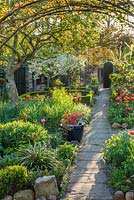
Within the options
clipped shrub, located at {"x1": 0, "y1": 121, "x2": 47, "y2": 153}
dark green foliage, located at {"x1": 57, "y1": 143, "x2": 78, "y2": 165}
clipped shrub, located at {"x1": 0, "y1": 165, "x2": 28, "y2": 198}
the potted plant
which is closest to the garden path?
dark green foliage, located at {"x1": 57, "y1": 143, "x2": 78, "y2": 165}

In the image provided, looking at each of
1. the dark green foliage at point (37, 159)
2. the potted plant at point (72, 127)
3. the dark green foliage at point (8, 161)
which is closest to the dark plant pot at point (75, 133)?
the potted plant at point (72, 127)

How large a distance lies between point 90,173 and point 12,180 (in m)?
1.36

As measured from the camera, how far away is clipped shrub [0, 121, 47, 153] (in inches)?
220

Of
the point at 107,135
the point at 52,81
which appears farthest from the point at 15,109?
the point at 52,81

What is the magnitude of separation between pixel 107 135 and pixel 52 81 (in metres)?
10.0

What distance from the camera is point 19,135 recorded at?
18.6 ft

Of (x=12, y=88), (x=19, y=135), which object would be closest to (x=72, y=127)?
(x=19, y=135)

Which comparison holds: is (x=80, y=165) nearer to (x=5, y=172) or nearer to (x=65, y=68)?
(x=5, y=172)

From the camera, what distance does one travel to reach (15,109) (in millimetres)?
8328

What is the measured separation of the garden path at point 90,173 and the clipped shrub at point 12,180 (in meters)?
0.61

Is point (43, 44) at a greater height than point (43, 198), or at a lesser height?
greater

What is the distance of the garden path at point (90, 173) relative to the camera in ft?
13.5

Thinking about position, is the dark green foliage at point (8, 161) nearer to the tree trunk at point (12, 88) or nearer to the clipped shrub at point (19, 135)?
the clipped shrub at point (19, 135)

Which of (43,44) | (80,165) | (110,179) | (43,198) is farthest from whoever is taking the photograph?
(43,44)
